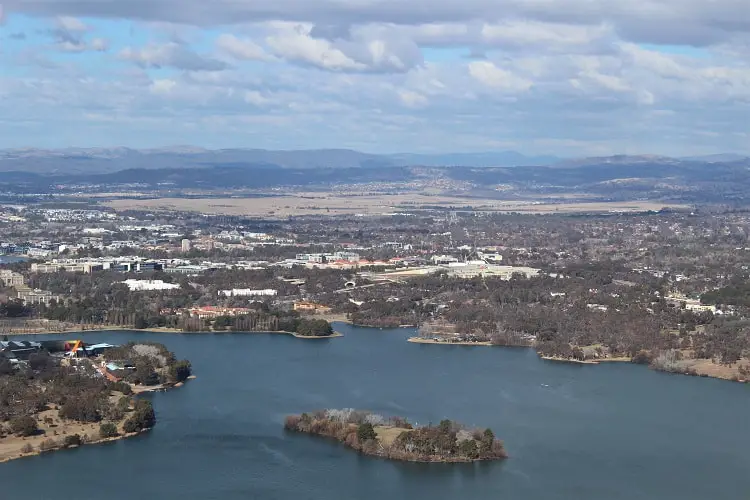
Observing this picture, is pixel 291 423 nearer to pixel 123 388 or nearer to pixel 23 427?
pixel 123 388

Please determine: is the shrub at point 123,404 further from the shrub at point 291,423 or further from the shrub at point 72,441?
the shrub at point 291,423

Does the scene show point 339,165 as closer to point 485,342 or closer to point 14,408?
point 485,342

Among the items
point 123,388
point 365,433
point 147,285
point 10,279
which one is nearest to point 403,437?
point 365,433

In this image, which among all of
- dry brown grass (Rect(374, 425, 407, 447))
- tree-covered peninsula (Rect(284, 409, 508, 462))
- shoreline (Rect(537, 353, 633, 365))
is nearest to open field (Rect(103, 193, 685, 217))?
shoreline (Rect(537, 353, 633, 365))

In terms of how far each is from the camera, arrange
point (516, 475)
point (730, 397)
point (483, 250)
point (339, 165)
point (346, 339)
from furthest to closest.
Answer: point (339, 165) → point (483, 250) → point (346, 339) → point (730, 397) → point (516, 475)

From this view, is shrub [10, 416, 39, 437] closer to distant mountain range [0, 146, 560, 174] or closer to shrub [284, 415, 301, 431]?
shrub [284, 415, 301, 431]

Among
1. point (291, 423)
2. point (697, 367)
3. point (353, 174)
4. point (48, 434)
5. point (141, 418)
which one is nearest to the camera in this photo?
point (48, 434)

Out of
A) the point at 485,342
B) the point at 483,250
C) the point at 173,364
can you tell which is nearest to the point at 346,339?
the point at 485,342
